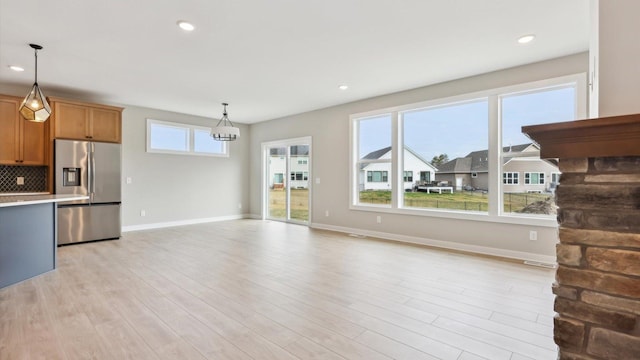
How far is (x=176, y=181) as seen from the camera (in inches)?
281

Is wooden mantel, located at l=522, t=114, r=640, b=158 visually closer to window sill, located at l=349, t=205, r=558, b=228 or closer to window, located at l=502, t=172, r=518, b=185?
window sill, located at l=349, t=205, r=558, b=228

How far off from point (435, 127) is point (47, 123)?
21.6 ft

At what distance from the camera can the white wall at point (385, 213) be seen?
4.06 meters

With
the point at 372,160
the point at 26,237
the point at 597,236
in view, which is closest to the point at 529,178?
the point at 372,160

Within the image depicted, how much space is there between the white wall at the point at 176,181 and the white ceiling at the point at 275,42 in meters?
1.38

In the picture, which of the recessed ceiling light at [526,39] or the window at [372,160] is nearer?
the recessed ceiling light at [526,39]

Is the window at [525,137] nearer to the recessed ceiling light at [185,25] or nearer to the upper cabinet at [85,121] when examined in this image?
the recessed ceiling light at [185,25]

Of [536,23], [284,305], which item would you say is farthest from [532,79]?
[284,305]

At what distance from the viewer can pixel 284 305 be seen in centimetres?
273

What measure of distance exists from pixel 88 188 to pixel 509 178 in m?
6.85

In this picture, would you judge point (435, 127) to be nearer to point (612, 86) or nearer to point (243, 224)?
point (612, 86)

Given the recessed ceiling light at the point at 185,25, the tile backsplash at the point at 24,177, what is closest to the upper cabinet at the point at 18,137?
the tile backsplash at the point at 24,177

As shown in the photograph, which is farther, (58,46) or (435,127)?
(435,127)

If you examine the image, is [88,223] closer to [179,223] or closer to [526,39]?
[179,223]
